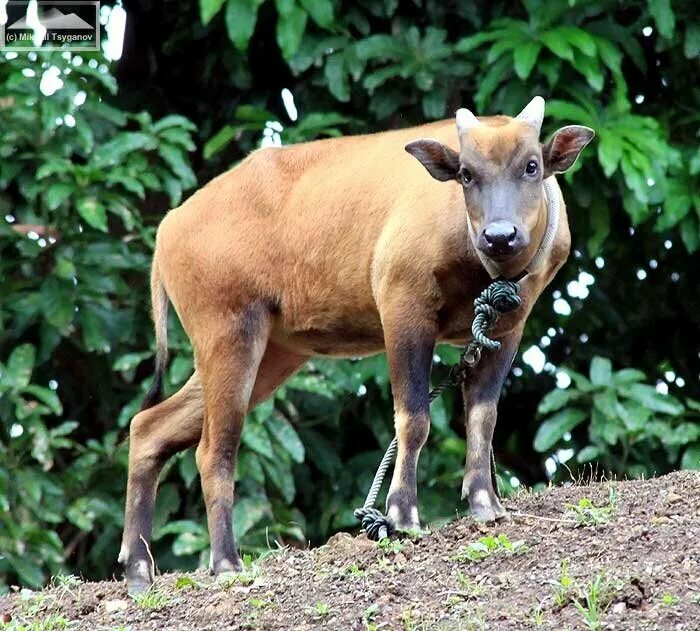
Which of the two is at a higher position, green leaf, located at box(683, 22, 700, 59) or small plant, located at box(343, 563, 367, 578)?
green leaf, located at box(683, 22, 700, 59)

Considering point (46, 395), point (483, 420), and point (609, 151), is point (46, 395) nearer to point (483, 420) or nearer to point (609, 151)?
point (483, 420)

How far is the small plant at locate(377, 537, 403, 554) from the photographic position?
7980 mm

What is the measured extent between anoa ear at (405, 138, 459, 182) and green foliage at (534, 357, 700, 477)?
379cm

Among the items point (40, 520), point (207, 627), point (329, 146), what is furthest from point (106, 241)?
point (207, 627)

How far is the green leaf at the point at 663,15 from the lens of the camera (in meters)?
11.8

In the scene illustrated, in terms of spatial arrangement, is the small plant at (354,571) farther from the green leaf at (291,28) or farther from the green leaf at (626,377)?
the green leaf at (291,28)

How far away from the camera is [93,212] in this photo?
1161cm

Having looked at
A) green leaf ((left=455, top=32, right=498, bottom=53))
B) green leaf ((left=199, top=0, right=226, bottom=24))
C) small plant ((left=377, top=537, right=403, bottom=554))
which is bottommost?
small plant ((left=377, top=537, right=403, bottom=554))

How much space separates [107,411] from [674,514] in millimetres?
6004

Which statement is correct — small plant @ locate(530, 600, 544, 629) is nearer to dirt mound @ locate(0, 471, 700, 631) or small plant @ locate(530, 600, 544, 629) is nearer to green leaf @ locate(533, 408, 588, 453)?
dirt mound @ locate(0, 471, 700, 631)

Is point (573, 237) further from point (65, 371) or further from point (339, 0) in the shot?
point (65, 371)

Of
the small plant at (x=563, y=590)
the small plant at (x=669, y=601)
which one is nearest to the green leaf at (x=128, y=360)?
the small plant at (x=563, y=590)

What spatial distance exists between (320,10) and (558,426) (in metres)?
3.40

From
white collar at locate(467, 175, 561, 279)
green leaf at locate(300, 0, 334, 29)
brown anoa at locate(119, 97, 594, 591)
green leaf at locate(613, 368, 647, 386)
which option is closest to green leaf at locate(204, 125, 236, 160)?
green leaf at locate(300, 0, 334, 29)
